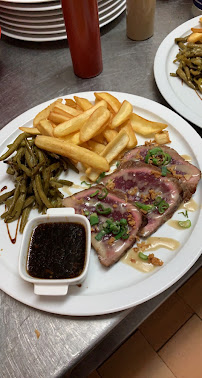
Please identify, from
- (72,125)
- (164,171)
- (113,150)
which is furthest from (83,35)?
(164,171)

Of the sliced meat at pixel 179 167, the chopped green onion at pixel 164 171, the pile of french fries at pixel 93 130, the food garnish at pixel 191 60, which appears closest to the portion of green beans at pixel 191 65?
the food garnish at pixel 191 60

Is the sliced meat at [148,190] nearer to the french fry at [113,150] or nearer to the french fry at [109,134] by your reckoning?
the french fry at [113,150]

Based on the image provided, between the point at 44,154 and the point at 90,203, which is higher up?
the point at 44,154

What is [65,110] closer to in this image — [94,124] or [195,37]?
[94,124]

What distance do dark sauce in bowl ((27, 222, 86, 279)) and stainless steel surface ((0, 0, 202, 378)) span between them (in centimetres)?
22

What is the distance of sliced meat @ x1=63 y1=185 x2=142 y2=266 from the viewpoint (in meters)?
1.44

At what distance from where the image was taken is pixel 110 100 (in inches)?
74.0

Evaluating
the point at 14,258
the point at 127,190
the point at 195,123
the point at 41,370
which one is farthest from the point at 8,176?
the point at 195,123

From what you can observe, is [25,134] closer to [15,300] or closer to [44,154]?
[44,154]

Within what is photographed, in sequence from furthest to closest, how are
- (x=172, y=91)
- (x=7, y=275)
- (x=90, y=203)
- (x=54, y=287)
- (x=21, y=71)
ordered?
(x=21, y=71)
(x=172, y=91)
(x=90, y=203)
(x=7, y=275)
(x=54, y=287)

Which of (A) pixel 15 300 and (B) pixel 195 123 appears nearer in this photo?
(A) pixel 15 300

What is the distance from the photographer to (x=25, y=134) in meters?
1.79

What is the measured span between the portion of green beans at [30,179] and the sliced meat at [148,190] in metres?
0.28

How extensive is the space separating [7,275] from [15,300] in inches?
5.0
